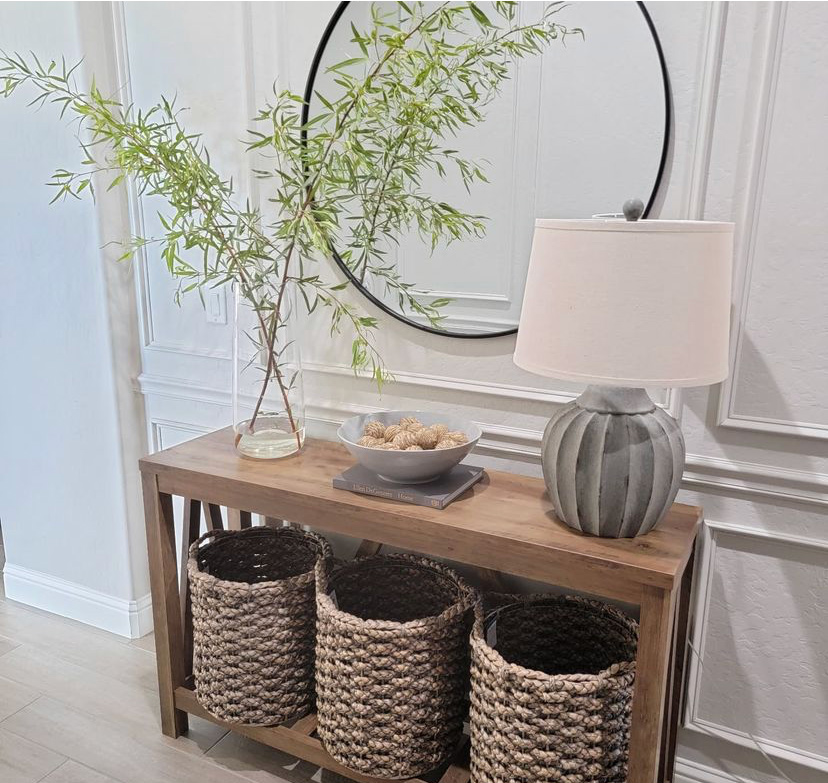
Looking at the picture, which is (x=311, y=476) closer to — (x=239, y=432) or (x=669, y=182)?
(x=239, y=432)

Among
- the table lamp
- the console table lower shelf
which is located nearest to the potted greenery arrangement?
the table lamp

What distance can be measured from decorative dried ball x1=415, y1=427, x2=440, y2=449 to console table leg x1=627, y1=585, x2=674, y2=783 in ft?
1.66

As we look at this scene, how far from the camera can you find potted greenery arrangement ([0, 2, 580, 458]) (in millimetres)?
1575

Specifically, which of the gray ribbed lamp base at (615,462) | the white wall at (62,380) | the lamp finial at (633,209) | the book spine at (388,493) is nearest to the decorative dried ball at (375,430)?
the book spine at (388,493)

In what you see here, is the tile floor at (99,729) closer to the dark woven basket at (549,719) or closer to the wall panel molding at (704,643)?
the dark woven basket at (549,719)

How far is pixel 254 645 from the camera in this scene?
173 centimetres

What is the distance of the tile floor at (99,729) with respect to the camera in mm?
1803

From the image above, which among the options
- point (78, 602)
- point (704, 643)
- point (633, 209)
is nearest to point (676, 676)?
point (704, 643)

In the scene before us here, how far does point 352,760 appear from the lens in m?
1.61

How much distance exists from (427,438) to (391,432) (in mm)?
89

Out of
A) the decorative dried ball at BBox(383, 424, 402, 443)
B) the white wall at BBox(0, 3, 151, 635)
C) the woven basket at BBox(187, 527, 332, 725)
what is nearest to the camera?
the decorative dried ball at BBox(383, 424, 402, 443)

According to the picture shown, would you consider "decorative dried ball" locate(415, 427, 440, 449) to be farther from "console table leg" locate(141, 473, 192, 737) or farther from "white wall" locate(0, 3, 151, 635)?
"white wall" locate(0, 3, 151, 635)

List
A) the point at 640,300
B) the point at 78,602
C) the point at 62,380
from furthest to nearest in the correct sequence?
the point at 78,602 → the point at 62,380 → the point at 640,300

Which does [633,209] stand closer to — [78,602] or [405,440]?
[405,440]
